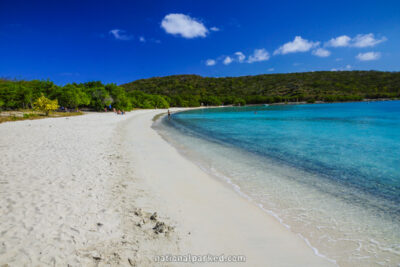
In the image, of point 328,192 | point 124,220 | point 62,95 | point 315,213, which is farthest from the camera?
point 62,95

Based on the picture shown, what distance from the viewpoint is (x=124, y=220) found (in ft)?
14.0

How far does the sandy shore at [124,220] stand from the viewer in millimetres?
3309

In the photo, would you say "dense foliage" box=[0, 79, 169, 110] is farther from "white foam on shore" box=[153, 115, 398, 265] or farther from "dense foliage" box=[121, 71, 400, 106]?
"dense foliage" box=[121, 71, 400, 106]

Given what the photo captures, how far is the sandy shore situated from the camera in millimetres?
3309

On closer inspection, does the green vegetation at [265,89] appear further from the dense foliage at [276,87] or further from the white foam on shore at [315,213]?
the white foam on shore at [315,213]

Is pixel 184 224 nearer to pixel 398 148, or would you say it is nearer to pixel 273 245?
pixel 273 245

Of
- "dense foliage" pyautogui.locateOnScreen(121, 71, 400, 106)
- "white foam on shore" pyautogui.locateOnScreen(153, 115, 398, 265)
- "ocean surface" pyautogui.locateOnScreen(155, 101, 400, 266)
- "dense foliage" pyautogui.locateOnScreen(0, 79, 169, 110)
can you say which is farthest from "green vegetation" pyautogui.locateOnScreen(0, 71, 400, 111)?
"white foam on shore" pyautogui.locateOnScreen(153, 115, 398, 265)

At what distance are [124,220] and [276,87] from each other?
14563 cm

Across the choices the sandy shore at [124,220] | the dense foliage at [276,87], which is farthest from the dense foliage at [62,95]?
the dense foliage at [276,87]

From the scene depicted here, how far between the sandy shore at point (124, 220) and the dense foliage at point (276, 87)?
→ 299ft

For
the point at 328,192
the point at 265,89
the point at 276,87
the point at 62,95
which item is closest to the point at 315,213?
the point at 328,192

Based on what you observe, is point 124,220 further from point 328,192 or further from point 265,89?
point 265,89

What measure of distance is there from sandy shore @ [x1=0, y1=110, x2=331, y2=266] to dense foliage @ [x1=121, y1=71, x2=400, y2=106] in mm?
90985

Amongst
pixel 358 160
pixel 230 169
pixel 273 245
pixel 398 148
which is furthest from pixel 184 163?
pixel 398 148
